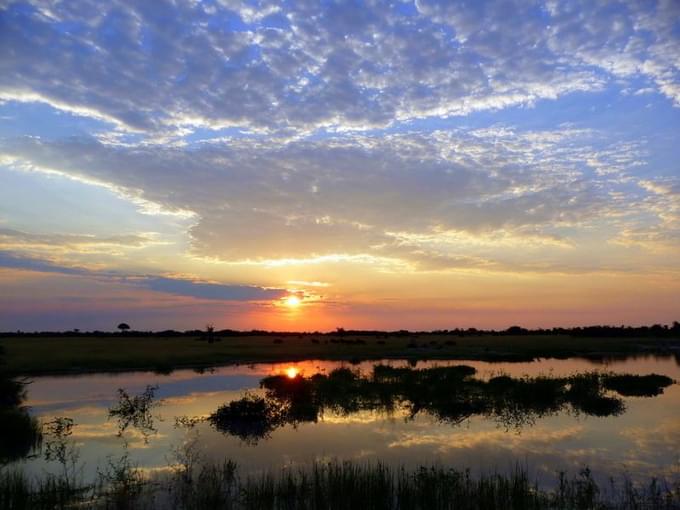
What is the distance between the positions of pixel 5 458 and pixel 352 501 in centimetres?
1159

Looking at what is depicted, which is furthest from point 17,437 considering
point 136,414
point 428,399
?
point 428,399

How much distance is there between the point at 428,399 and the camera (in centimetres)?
2569

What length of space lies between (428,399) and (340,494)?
15.5 metres

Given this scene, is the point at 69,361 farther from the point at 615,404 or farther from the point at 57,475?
the point at 615,404

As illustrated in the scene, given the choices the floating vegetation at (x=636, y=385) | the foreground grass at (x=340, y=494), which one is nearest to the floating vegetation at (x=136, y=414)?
the foreground grass at (x=340, y=494)

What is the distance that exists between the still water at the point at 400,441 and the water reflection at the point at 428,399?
66cm

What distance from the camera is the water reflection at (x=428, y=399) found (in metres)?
21.5

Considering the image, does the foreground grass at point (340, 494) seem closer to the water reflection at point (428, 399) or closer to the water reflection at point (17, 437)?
the water reflection at point (17, 437)

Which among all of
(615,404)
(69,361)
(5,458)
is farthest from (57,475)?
(69,361)

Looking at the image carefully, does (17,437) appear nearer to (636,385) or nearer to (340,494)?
(340,494)

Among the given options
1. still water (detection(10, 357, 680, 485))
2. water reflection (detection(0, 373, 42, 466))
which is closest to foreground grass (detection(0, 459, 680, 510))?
still water (detection(10, 357, 680, 485))

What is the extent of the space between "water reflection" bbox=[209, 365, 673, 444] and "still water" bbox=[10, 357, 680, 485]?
660 millimetres

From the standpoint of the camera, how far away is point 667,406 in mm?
25391

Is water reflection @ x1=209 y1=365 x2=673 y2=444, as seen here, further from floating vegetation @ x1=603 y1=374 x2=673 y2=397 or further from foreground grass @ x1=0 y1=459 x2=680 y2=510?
foreground grass @ x1=0 y1=459 x2=680 y2=510
